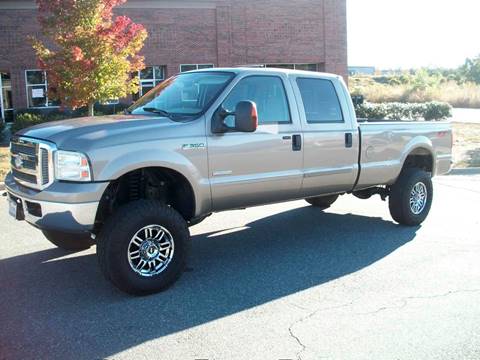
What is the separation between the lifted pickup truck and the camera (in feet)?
16.1

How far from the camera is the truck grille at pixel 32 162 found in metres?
4.96

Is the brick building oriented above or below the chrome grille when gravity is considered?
above

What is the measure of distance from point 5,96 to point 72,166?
23.5m

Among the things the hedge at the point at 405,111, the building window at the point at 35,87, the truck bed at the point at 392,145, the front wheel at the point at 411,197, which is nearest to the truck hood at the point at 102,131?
the truck bed at the point at 392,145

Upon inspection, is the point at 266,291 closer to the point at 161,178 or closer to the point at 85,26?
the point at 161,178

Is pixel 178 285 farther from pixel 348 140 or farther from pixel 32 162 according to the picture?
pixel 348 140

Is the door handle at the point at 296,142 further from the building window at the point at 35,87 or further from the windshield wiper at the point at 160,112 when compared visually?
the building window at the point at 35,87

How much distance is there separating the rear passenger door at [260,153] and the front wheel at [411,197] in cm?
191

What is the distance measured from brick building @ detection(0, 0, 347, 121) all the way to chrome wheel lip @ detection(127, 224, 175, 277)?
72.8 feet

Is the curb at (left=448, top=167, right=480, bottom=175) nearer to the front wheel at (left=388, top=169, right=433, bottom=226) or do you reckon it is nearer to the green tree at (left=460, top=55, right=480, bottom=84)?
the front wheel at (left=388, top=169, right=433, bottom=226)

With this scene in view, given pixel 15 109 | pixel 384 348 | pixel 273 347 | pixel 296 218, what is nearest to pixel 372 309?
pixel 384 348

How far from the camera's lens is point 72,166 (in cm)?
485

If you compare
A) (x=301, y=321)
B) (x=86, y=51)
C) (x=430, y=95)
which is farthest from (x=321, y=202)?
(x=430, y=95)

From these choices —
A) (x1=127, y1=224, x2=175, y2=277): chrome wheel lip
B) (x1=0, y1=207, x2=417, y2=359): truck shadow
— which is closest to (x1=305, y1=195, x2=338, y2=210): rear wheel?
(x1=0, y1=207, x2=417, y2=359): truck shadow
